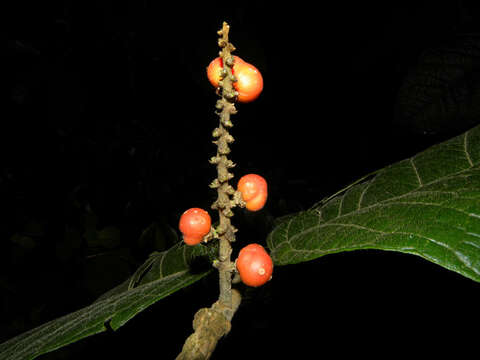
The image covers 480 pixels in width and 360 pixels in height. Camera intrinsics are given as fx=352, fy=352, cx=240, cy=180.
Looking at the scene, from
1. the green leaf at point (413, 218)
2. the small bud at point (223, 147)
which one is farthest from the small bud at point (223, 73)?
the green leaf at point (413, 218)

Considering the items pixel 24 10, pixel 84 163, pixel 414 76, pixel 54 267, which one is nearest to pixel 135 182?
pixel 84 163

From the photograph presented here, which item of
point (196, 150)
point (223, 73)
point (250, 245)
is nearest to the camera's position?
point (223, 73)

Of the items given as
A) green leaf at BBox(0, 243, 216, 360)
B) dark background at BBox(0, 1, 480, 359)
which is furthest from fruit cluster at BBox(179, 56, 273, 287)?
dark background at BBox(0, 1, 480, 359)

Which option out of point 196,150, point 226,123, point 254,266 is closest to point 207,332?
point 254,266

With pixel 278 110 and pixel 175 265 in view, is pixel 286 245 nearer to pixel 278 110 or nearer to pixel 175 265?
pixel 175 265

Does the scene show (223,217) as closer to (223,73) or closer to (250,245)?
(250,245)

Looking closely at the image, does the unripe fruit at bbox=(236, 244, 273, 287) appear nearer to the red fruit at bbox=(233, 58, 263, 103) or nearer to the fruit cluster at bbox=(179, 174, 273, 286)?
the fruit cluster at bbox=(179, 174, 273, 286)
